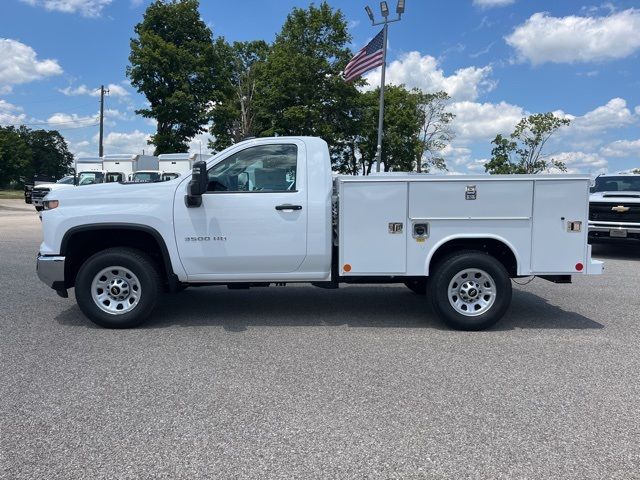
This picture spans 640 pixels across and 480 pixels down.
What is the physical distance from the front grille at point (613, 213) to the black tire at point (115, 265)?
10.3 m

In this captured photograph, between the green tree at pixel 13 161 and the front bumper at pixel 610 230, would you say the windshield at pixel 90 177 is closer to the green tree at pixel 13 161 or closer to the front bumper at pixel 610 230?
the front bumper at pixel 610 230

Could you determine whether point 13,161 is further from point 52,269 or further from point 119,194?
point 119,194

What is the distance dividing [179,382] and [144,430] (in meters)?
0.83

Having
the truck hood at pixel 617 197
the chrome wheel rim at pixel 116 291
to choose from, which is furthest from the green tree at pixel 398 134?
the chrome wheel rim at pixel 116 291

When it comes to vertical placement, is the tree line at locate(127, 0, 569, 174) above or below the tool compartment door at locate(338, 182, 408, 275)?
above

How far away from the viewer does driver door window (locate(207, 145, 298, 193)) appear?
18.7ft

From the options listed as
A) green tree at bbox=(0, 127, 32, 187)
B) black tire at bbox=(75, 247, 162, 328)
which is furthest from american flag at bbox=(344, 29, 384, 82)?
green tree at bbox=(0, 127, 32, 187)

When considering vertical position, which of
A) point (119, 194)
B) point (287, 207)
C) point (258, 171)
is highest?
point (258, 171)

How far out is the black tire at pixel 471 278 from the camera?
564 centimetres

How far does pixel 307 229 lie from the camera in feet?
18.6

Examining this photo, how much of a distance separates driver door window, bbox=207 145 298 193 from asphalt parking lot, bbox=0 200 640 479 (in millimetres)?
1594

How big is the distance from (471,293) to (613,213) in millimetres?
7823

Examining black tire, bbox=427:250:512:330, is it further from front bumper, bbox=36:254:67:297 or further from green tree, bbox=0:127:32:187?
green tree, bbox=0:127:32:187

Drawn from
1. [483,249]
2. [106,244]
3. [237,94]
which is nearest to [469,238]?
[483,249]
